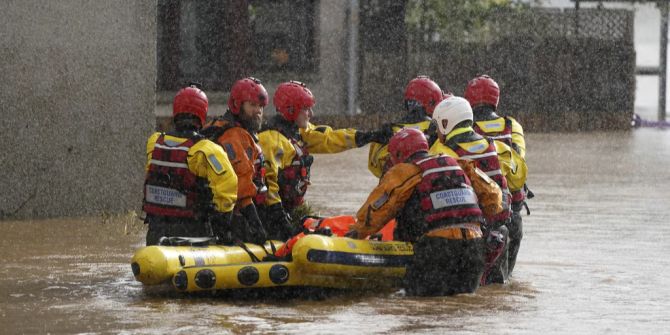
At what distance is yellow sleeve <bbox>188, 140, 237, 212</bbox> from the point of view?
10.3 meters

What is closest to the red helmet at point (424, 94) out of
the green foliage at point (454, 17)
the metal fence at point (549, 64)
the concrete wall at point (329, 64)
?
the concrete wall at point (329, 64)

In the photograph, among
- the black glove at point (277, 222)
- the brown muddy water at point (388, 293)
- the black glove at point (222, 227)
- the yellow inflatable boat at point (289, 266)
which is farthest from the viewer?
the black glove at point (277, 222)

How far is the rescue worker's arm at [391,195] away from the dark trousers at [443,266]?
0.30 m

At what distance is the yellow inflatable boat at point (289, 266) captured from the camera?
10.1 meters

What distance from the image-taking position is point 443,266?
33.9 feet

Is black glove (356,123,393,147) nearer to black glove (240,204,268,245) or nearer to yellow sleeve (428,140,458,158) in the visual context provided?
yellow sleeve (428,140,458,158)

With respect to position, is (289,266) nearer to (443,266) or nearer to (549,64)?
(443,266)

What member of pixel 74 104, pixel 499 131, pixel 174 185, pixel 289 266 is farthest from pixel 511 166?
pixel 74 104

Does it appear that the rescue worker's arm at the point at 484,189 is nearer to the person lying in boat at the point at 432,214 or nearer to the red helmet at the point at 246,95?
the person lying in boat at the point at 432,214

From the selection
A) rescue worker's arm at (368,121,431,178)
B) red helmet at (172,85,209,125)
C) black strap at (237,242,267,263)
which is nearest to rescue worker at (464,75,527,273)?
rescue worker's arm at (368,121,431,178)

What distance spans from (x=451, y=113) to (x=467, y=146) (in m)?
0.27

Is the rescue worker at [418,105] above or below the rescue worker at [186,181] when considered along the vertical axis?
above

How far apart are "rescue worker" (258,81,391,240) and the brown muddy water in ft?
3.69

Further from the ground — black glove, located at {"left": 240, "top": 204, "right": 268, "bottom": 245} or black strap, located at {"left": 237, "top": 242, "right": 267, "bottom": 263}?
black glove, located at {"left": 240, "top": 204, "right": 268, "bottom": 245}
